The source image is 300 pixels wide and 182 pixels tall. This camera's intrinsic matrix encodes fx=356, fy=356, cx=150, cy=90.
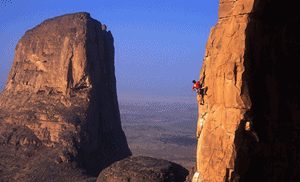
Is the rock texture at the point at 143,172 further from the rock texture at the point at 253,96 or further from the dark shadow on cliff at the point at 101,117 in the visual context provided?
the rock texture at the point at 253,96

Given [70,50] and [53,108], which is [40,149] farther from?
[70,50]

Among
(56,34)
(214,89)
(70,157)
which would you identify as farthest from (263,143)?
(56,34)

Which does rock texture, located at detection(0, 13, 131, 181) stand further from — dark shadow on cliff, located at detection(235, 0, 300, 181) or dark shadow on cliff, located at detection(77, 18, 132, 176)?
dark shadow on cliff, located at detection(235, 0, 300, 181)

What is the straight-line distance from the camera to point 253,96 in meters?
10.1

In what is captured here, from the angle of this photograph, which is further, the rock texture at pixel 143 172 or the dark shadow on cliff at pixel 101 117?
the dark shadow on cliff at pixel 101 117

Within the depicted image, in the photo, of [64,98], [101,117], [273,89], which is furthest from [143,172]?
[273,89]

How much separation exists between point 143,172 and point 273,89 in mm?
16338

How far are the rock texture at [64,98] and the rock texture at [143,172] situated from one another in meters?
8.25

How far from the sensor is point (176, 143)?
71.8m

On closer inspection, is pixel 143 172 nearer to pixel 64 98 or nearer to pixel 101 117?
pixel 64 98

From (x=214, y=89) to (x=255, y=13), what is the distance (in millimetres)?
2513

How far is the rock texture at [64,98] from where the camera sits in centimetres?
3491

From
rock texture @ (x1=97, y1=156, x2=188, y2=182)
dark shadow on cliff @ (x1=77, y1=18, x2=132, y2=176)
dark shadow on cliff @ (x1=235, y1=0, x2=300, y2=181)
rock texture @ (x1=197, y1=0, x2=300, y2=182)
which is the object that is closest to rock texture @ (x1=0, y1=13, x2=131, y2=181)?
dark shadow on cliff @ (x1=77, y1=18, x2=132, y2=176)

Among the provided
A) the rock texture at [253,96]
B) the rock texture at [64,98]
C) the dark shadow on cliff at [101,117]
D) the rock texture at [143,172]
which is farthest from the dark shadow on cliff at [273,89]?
the dark shadow on cliff at [101,117]
